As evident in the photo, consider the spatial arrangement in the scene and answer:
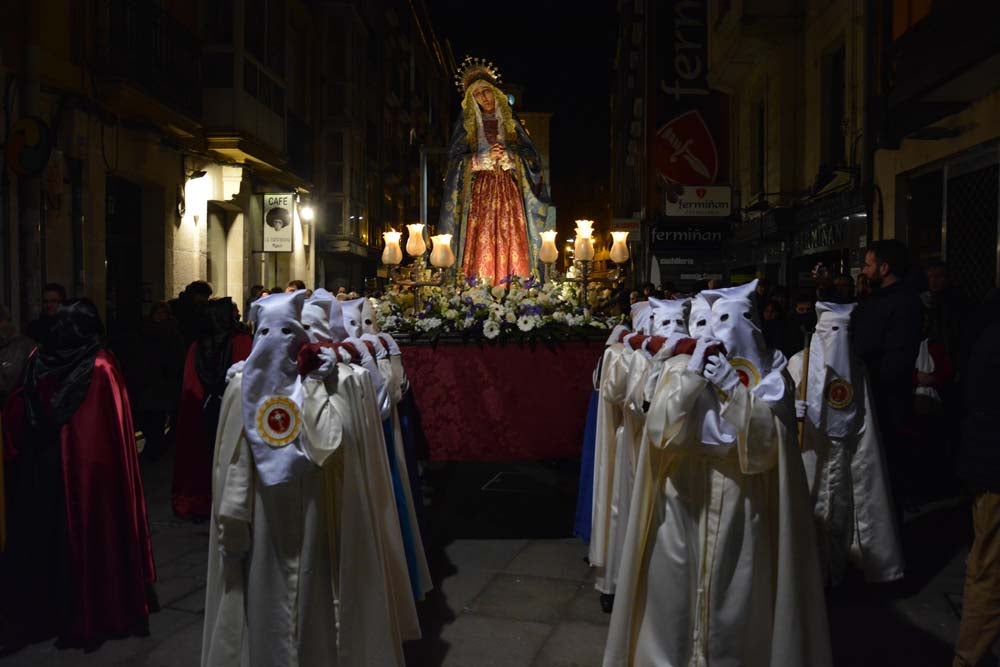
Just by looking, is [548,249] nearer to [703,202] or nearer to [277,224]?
[703,202]

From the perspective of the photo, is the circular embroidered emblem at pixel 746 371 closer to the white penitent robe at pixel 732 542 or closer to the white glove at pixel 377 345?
the white penitent robe at pixel 732 542

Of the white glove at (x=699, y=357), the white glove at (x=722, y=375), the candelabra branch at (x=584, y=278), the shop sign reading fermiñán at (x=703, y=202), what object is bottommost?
the white glove at (x=722, y=375)

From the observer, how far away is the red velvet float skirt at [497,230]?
8.96 m

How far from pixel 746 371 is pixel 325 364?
5.72 ft

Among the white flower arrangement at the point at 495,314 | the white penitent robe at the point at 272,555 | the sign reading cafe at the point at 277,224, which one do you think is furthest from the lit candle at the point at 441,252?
the sign reading cafe at the point at 277,224

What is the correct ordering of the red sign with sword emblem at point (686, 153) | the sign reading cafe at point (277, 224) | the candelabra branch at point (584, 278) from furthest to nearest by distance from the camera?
the red sign with sword emblem at point (686, 153), the sign reading cafe at point (277, 224), the candelabra branch at point (584, 278)

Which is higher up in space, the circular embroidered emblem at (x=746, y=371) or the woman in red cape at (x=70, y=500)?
the circular embroidered emblem at (x=746, y=371)

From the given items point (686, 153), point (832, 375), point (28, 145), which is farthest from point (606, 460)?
point (686, 153)

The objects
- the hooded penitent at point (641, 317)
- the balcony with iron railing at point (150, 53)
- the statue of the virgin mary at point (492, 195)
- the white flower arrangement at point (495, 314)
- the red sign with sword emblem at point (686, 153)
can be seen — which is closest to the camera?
the hooded penitent at point (641, 317)

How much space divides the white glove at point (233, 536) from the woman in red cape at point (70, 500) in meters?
1.68

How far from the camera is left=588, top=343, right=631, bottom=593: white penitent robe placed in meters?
4.60

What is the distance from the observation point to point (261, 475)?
3.00 metres

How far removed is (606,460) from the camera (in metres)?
4.75

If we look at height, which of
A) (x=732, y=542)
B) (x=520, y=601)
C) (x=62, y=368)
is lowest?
(x=520, y=601)
